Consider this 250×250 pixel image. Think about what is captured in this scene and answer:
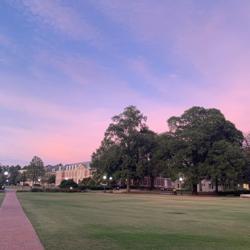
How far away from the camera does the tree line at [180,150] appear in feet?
238

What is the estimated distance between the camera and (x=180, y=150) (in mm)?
75875

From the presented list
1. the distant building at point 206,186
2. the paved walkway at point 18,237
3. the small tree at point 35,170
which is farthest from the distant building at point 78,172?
the paved walkway at point 18,237

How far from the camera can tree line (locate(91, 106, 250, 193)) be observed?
238 ft

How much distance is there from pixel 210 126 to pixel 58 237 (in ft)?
216

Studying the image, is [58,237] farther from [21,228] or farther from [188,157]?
[188,157]

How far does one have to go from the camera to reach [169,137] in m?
80.3

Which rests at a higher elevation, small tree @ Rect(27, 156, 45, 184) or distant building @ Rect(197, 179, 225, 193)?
small tree @ Rect(27, 156, 45, 184)

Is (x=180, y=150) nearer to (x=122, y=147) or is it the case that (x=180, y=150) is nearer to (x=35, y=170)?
(x=122, y=147)

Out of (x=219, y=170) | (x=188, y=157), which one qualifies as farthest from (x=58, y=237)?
(x=188, y=157)

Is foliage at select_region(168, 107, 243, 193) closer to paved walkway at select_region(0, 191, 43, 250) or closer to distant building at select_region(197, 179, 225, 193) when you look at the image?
distant building at select_region(197, 179, 225, 193)

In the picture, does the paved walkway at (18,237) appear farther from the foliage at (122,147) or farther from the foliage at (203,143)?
the foliage at (122,147)

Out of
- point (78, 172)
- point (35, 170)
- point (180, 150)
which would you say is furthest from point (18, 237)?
point (78, 172)

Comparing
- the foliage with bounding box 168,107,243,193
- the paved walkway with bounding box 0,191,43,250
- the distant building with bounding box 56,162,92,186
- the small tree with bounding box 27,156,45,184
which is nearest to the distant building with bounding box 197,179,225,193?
the foliage with bounding box 168,107,243,193

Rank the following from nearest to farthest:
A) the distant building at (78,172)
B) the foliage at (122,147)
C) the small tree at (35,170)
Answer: the foliage at (122,147), the small tree at (35,170), the distant building at (78,172)
